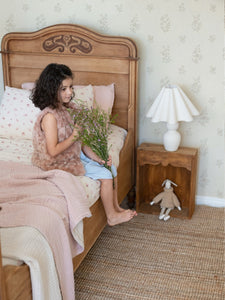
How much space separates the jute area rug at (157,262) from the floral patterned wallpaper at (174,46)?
508 mm

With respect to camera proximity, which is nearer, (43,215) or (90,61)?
(43,215)

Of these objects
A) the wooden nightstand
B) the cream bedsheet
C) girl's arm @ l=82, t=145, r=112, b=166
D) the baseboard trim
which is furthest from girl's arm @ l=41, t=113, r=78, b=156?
the baseboard trim

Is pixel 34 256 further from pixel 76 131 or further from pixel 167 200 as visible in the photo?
pixel 167 200

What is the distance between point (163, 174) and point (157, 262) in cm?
88

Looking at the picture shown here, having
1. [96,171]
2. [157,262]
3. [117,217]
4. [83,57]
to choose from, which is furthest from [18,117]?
[157,262]

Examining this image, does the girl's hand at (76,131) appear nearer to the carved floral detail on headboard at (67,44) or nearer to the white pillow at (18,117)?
the white pillow at (18,117)

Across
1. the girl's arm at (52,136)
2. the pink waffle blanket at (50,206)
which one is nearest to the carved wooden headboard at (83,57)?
the girl's arm at (52,136)

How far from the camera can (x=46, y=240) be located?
5.51 ft

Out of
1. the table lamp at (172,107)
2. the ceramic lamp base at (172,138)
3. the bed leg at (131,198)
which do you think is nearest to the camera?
the table lamp at (172,107)

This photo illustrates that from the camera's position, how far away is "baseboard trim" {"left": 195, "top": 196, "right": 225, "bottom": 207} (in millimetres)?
3170

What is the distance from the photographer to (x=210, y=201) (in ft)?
10.5

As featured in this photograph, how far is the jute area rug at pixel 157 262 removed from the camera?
219cm

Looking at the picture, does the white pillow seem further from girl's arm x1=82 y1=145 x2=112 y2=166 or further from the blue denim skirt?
the blue denim skirt

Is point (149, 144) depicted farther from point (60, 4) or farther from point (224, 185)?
Answer: point (60, 4)
